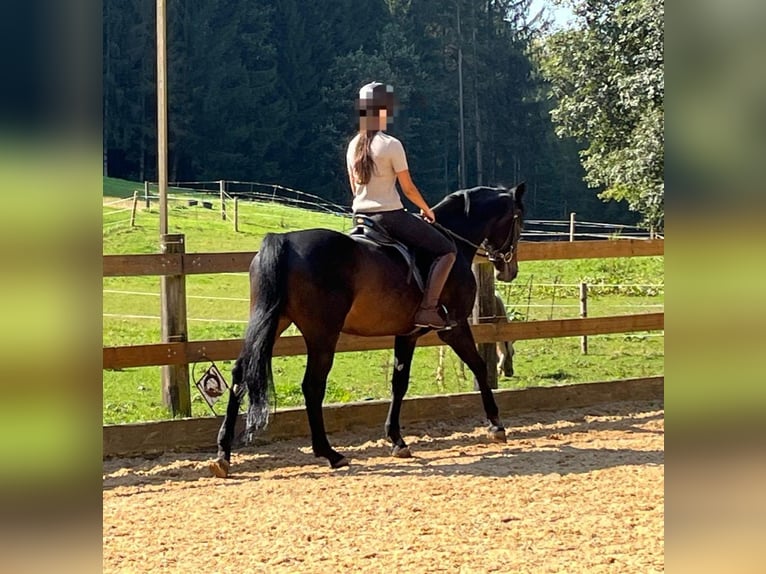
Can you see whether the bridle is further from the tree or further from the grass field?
the tree

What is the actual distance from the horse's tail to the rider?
67 cm

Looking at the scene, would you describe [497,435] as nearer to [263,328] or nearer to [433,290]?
[433,290]

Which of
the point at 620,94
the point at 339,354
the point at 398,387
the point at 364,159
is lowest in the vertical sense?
the point at 339,354

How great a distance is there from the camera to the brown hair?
255 inches

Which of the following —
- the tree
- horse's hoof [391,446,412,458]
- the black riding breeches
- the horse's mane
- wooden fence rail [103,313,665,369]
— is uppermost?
the tree

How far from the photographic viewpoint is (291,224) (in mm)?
29031

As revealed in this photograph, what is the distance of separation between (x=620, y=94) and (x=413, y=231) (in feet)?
41.3

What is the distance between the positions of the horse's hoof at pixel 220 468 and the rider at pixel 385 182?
180 cm

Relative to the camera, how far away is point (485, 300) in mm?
8508

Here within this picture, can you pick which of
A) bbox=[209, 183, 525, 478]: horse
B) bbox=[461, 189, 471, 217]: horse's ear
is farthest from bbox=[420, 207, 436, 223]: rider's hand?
bbox=[461, 189, 471, 217]: horse's ear

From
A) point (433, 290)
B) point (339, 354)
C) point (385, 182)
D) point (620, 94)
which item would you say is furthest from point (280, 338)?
point (620, 94)

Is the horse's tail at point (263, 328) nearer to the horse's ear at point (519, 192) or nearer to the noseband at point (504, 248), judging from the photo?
the noseband at point (504, 248)
